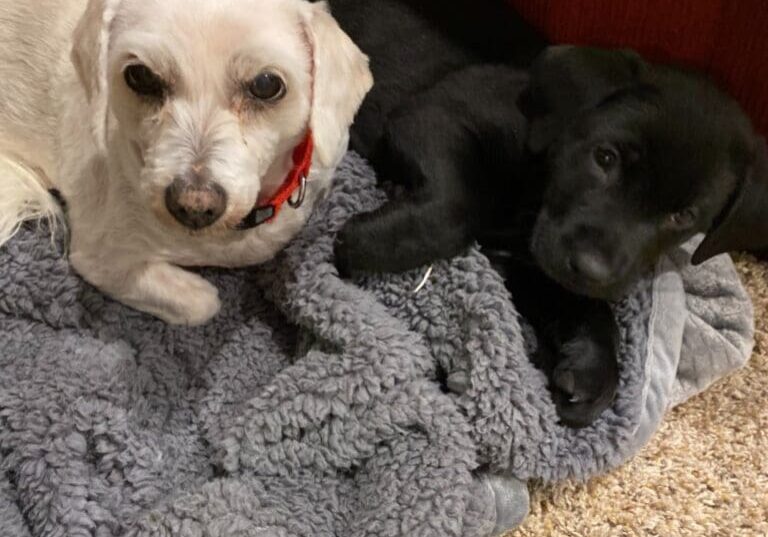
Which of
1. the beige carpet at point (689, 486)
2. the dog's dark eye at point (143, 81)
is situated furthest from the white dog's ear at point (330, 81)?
the beige carpet at point (689, 486)

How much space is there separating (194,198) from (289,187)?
33cm

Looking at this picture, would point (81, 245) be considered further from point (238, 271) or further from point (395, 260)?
point (395, 260)

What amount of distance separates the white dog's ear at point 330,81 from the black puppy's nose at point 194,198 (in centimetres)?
26

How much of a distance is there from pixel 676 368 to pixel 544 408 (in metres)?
0.30

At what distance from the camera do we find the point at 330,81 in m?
1.49

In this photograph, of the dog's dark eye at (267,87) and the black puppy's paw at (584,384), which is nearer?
the dog's dark eye at (267,87)

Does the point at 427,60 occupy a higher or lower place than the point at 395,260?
higher

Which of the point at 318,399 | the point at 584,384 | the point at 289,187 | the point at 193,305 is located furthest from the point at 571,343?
the point at 193,305

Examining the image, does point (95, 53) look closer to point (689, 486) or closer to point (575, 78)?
point (575, 78)

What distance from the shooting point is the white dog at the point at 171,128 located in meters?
1.31

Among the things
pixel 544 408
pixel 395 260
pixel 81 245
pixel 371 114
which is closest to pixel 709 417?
pixel 544 408

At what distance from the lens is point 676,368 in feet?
5.55

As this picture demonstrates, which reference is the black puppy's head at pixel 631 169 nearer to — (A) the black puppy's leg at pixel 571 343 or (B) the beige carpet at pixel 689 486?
(A) the black puppy's leg at pixel 571 343

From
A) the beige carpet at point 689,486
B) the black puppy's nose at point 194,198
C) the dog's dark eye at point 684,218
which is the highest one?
the black puppy's nose at point 194,198
